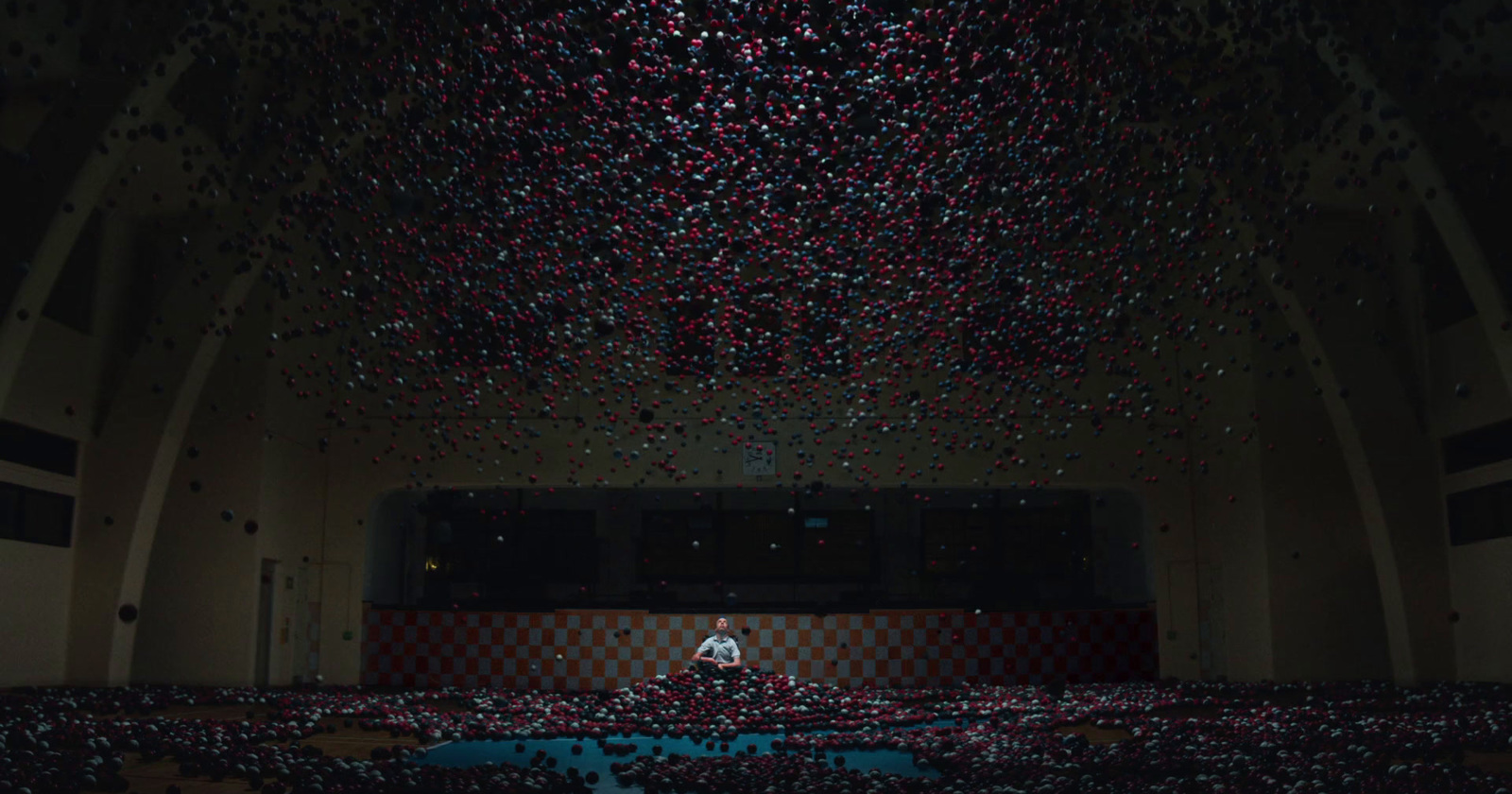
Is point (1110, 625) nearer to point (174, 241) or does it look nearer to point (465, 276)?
point (465, 276)

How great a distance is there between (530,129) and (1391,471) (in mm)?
8430

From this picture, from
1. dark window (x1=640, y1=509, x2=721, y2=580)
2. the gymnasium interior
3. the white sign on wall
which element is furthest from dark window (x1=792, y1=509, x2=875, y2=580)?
the white sign on wall

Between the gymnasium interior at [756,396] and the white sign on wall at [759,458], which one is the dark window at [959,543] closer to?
the gymnasium interior at [756,396]

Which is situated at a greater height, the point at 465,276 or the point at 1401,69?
the point at 1401,69

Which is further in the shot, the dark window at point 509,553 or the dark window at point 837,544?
the dark window at point 837,544

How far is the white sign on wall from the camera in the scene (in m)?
12.2

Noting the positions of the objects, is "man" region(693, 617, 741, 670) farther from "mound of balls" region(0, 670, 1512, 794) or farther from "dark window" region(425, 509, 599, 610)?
"dark window" region(425, 509, 599, 610)

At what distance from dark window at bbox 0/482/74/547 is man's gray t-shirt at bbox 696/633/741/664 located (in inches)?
236

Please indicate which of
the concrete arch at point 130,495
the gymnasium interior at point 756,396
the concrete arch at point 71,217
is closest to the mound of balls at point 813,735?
the gymnasium interior at point 756,396

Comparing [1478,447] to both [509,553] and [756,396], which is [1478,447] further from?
[509,553]

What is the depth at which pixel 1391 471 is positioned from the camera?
10258mm

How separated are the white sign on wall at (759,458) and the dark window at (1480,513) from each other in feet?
21.4

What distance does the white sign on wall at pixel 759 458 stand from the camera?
481 inches

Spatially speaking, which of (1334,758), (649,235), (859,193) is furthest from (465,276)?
(1334,758)
